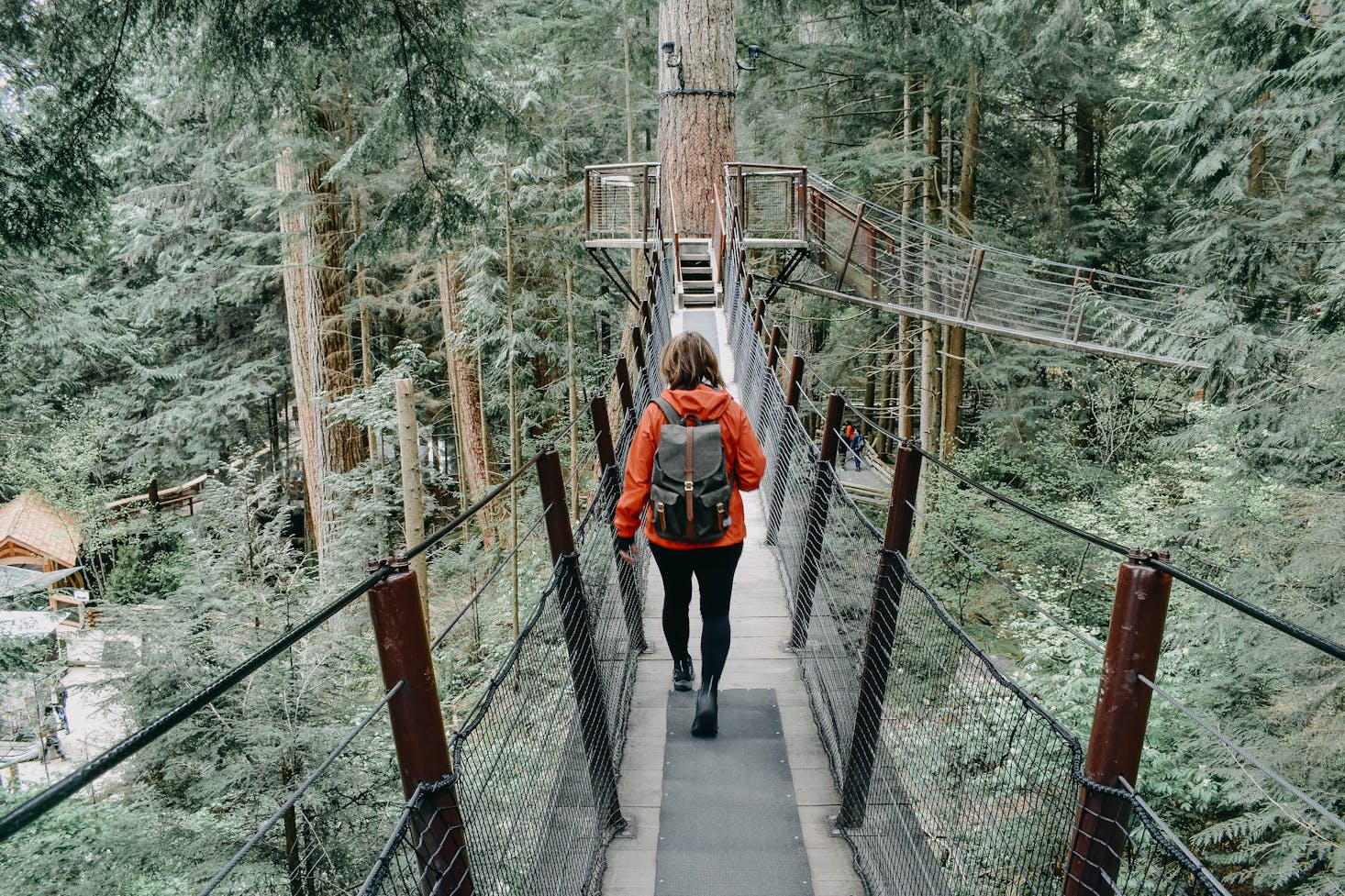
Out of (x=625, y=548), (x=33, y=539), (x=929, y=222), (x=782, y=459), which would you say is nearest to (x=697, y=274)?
(x=929, y=222)

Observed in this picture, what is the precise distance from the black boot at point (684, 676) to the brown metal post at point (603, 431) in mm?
985

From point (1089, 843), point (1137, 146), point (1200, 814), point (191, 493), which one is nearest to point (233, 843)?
point (1089, 843)

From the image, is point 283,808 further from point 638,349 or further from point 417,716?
point 638,349

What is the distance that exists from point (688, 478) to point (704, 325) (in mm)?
5783

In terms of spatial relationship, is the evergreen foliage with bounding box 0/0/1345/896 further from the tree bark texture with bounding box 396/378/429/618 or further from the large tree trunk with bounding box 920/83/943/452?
the tree bark texture with bounding box 396/378/429/618

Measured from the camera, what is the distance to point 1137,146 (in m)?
13.9

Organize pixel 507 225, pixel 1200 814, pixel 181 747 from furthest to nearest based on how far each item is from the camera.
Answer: pixel 507 225 < pixel 1200 814 < pixel 181 747

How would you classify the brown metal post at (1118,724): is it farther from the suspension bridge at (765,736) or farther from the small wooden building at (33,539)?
the small wooden building at (33,539)

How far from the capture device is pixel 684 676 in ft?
12.1

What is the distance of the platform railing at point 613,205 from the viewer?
9906mm

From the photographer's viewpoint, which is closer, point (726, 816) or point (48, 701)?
point (726, 816)

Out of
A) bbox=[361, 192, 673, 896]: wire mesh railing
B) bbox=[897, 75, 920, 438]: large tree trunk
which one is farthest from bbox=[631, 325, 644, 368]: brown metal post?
bbox=[897, 75, 920, 438]: large tree trunk

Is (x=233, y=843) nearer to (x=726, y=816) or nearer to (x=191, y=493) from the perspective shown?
(x=726, y=816)

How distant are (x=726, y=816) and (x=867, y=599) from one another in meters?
0.93
